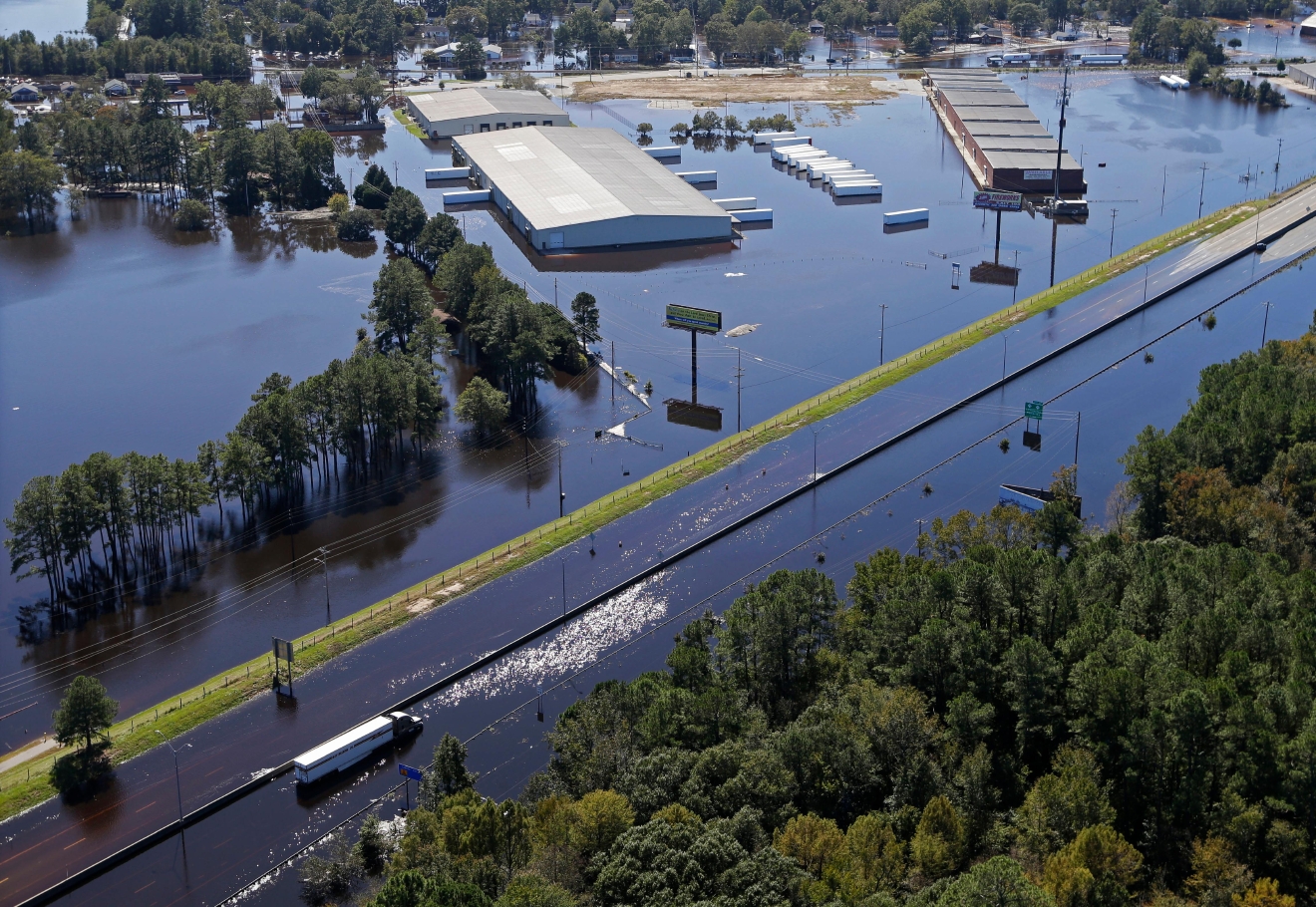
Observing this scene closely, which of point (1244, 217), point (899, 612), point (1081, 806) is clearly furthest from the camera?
point (1244, 217)

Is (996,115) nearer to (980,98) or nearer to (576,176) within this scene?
(980,98)

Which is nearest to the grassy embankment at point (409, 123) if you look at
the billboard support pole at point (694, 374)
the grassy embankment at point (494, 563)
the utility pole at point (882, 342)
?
the utility pole at point (882, 342)

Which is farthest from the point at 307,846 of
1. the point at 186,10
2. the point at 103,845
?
the point at 186,10

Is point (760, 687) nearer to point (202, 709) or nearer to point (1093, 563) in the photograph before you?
point (1093, 563)

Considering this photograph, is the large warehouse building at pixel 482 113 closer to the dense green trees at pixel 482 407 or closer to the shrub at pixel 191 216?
the shrub at pixel 191 216

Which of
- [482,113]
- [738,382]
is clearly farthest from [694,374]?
[482,113]

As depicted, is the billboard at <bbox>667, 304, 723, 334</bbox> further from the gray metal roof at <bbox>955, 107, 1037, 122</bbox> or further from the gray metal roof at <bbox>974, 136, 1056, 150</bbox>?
the gray metal roof at <bbox>955, 107, 1037, 122</bbox>
